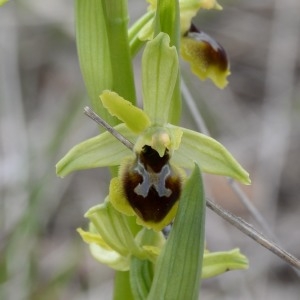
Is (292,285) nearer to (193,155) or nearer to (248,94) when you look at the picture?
(248,94)

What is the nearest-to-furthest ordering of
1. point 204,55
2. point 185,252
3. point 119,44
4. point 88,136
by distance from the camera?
point 185,252, point 119,44, point 204,55, point 88,136

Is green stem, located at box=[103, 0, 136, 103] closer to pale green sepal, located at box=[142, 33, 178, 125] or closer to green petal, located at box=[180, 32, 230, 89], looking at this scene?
pale green sepal, located at box=[142, 33, 178, 125]

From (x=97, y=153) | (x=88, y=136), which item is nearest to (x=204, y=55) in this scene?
(x=97, y=153)

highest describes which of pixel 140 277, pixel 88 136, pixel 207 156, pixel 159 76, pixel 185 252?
pixel 159 76

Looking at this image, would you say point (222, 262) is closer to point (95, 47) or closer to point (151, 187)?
point (151, 187)

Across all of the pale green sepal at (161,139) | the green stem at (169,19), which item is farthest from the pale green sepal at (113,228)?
the green stem at (169,19)

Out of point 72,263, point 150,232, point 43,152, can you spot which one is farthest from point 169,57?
point 43,152
